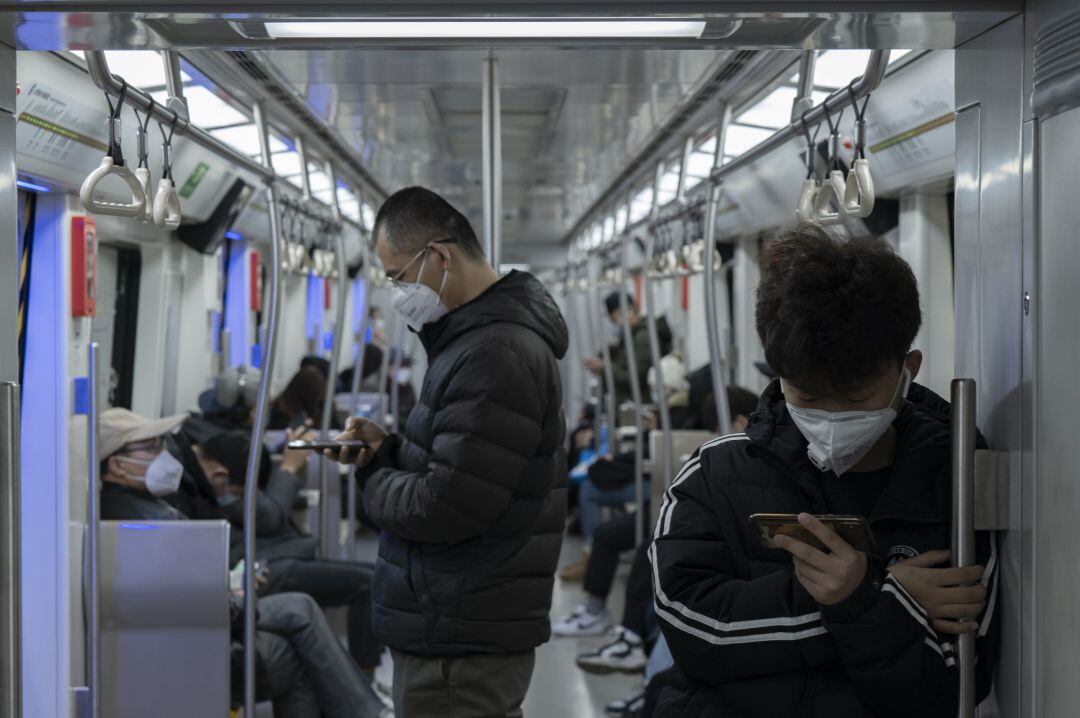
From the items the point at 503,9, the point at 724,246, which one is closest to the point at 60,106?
the point at 503,9

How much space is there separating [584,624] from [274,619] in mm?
2505

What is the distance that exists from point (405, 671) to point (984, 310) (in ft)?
4.95

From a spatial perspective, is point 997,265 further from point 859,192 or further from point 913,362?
point 859,192

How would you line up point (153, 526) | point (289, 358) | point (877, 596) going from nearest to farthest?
point (877, 596) < point (153, 526) < point (289, 358)

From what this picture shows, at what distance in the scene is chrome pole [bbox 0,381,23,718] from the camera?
1.69 metres

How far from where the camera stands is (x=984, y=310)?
172 cm

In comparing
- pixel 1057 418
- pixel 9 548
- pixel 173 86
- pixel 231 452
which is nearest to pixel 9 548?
pixel 9 548

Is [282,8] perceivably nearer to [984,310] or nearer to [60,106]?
[984,310]

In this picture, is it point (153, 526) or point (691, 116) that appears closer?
point (153, 526)

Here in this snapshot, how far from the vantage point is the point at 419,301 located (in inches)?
105

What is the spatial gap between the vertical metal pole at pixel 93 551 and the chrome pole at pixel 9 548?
1474 mm

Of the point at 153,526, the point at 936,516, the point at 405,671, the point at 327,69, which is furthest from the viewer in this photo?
the point at 327,69

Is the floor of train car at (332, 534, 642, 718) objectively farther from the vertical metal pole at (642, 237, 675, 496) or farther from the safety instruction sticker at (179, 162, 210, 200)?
the safety instruction sticker at (179, 162, 210, 200)

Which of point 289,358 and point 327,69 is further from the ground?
point 327,69
